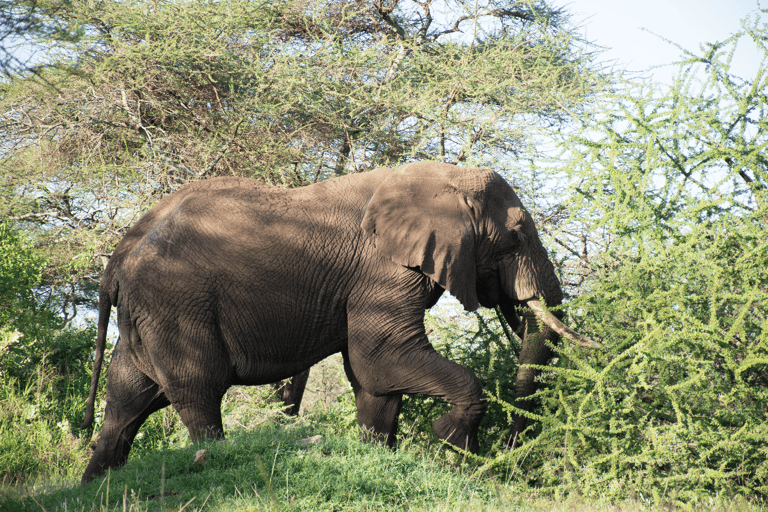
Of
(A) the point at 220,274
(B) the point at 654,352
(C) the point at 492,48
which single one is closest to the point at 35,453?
(A) the point at 220,274

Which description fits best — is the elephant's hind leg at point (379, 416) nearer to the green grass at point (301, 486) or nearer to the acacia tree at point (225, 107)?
the green grass at point (301, 486)

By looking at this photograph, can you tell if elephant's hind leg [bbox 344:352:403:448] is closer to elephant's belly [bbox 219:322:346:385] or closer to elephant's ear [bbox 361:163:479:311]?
elephant's belly [bbox 219:322:346:385]

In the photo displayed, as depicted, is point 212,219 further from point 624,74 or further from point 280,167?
point 624,74

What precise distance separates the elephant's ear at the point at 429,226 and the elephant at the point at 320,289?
0.5 inches

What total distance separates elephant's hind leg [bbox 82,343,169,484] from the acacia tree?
506 cm

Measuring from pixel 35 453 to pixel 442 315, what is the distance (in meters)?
5.18

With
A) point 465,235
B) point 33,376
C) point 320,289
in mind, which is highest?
point 465,235

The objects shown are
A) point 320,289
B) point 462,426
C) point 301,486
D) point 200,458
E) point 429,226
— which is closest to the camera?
point 301,486

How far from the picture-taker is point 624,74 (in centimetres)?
1332

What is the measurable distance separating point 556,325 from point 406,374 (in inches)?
52.4

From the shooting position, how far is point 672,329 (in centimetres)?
554

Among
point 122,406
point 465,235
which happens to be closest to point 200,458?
point 122,406

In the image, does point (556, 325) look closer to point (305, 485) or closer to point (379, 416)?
point (379, 416)

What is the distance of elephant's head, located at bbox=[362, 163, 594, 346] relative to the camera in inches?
239
